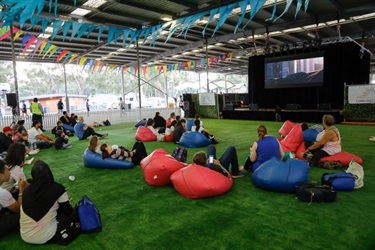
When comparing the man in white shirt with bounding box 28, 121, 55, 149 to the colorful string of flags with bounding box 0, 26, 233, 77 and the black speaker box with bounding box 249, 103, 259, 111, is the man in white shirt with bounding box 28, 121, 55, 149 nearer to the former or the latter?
the colorful string of flags with bounding box 0, 26, 233, 77

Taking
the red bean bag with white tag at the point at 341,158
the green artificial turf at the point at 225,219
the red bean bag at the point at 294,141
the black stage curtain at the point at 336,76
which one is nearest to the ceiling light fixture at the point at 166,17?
the red bean bag at the point at 294,141

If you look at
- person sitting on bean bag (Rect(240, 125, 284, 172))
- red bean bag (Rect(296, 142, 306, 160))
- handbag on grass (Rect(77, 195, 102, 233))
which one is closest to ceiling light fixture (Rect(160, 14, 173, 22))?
red bean bag (Rect(296, 142, 306, 160))

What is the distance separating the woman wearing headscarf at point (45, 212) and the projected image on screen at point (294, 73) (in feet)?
45.4

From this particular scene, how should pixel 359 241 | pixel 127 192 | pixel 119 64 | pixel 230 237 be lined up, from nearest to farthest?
pixel 359 241 → pixel 230 237 → pixel 127 192 → pixel 119 64

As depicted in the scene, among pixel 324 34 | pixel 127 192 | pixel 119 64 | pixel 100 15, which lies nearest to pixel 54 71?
pixel 119 64

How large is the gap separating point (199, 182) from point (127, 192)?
4.08 ft

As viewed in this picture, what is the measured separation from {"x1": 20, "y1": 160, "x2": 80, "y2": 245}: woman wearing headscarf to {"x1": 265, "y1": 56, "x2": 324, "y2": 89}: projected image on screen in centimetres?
1385

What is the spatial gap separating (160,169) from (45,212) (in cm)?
191

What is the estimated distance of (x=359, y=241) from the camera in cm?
245

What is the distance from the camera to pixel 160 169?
163 inches

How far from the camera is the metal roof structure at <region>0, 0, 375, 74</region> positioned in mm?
8586

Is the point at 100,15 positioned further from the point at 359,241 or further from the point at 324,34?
the point at 324,34

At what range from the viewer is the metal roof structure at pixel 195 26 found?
8586mm

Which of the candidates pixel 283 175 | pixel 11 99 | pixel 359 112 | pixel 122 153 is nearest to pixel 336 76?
pixel 359 112
